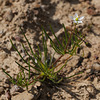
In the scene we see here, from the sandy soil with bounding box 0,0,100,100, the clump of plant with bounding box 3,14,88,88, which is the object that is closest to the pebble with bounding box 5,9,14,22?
the sandy soil with bounding box 0,0,100,100

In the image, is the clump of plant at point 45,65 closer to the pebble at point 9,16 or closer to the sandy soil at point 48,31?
the sandy soil at point 48,31

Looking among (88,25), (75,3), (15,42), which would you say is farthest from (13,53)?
(75,3)

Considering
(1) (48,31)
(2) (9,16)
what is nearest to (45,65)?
(1) (48,31)

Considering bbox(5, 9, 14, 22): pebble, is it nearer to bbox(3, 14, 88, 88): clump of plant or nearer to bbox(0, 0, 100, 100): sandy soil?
bbox(0, 0, 100, 100): sandy soil

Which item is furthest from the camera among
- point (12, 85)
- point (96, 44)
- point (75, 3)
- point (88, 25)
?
point (75, 3)

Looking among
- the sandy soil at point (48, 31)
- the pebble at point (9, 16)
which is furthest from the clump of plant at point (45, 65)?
the pebble at point (9, 16)

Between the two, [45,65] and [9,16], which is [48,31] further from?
[45,65]

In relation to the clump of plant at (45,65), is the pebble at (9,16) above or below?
above

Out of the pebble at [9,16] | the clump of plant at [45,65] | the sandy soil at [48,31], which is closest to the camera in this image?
the clump of plant at [45,65]

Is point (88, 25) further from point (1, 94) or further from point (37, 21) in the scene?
point (1, 94)
